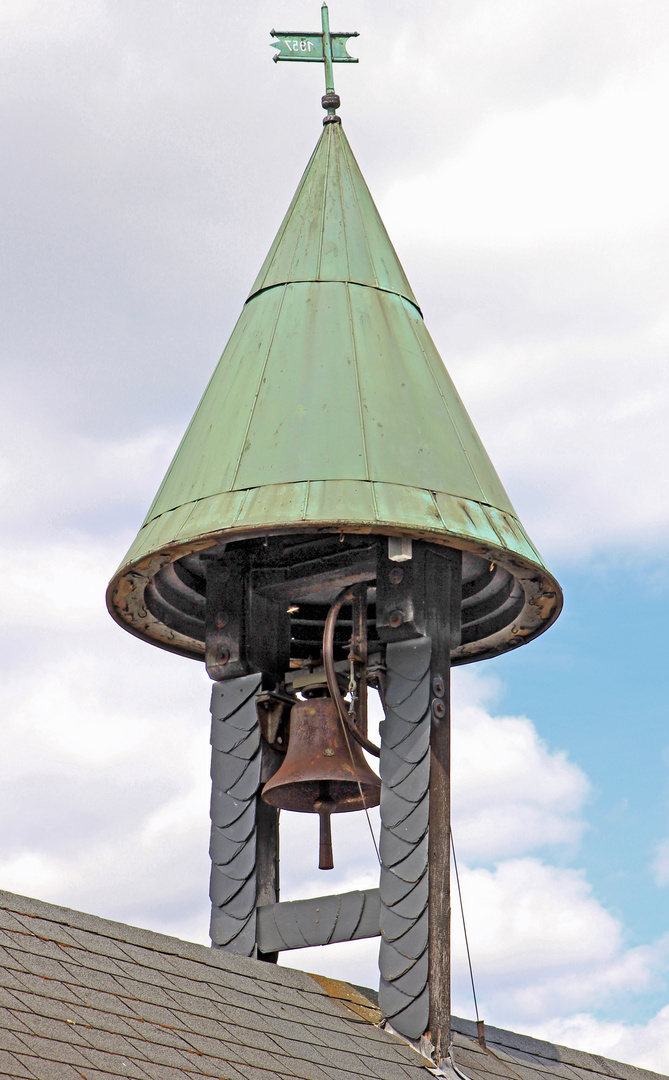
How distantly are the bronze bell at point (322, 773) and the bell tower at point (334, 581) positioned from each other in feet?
0.05

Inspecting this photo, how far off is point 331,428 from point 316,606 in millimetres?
1867

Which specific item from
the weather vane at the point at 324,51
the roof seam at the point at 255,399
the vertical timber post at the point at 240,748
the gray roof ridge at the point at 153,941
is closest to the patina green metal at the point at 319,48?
the weather vane at the point at 324,51

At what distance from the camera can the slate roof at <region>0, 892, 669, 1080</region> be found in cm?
844

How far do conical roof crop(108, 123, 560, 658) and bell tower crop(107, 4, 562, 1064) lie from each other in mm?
18

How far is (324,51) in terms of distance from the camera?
13344 millimetres

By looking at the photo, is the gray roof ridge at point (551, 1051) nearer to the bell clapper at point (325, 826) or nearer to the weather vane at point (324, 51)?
the bell clapper at point (325, 826)

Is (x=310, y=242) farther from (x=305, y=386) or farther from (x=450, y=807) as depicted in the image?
(x=450, y=807)

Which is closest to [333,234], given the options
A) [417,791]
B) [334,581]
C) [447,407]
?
[447,407]

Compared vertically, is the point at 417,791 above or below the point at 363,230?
below

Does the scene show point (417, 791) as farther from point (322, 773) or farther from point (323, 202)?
point (323, 202)

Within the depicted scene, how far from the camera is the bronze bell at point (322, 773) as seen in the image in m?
11.6

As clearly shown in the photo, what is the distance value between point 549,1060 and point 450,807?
2337mm

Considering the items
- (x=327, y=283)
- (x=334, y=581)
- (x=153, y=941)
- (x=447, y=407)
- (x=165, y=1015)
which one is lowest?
(x=165, y=1015)

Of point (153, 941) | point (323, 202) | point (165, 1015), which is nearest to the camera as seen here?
point (165, 1015)
